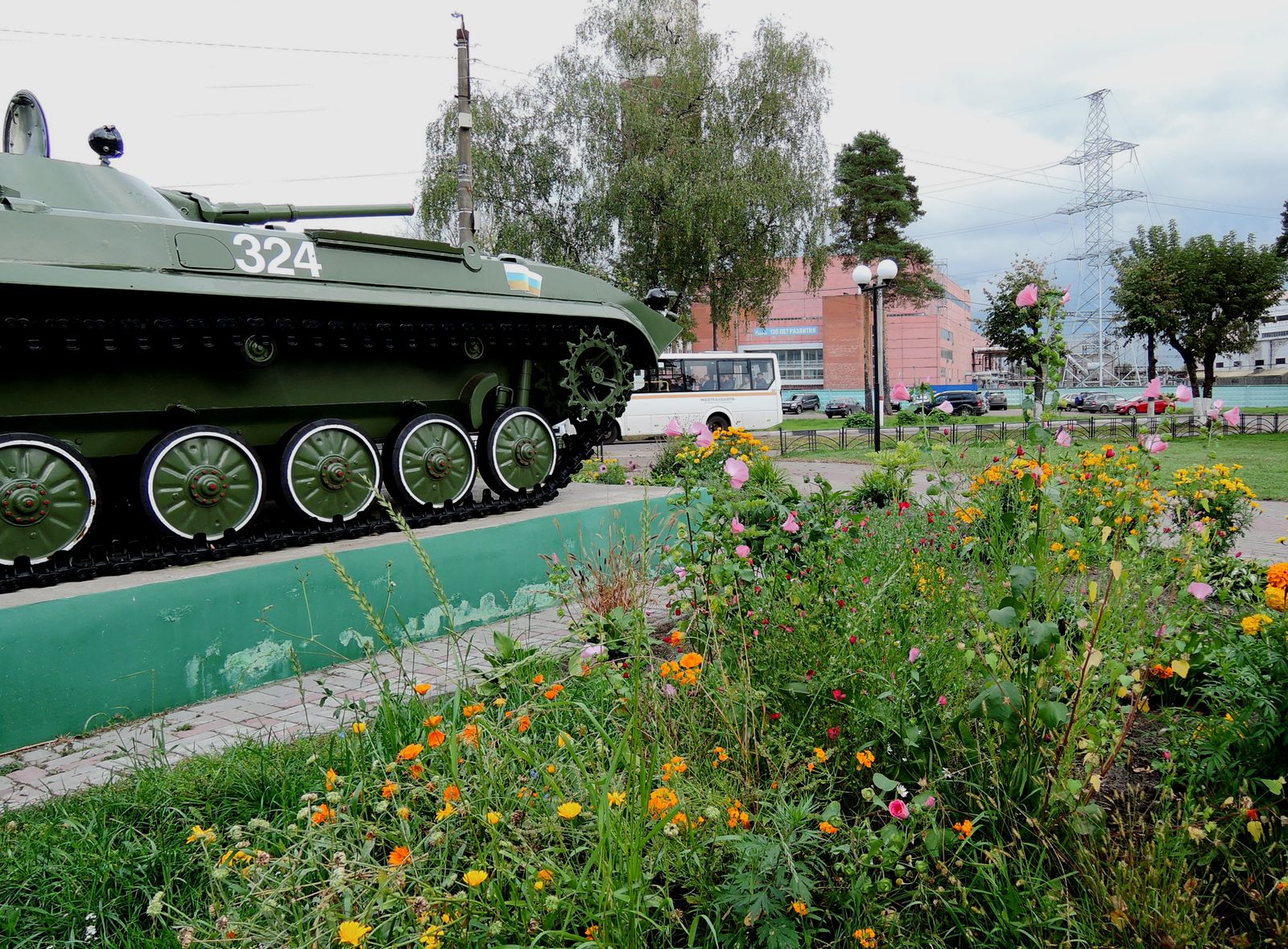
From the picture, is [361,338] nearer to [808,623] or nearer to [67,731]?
[67,731]

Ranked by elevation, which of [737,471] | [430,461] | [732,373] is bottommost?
[430,461]

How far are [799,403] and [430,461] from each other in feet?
144

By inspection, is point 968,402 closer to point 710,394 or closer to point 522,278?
point 710,394

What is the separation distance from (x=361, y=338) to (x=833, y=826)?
541cm

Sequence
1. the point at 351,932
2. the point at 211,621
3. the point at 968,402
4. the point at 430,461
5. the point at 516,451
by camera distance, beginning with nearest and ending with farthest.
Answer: the point at 351,932 < the point at 211,621 < the point at 430,461 < the point at 516,451 < the point at 968,402

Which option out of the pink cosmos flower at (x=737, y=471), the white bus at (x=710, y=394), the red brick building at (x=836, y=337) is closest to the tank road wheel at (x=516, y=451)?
the pink cosmos flower at (x=737, y=471)

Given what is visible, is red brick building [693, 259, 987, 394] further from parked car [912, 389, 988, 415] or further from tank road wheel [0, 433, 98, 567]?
tank road wheel [0, 433, 98, 567]

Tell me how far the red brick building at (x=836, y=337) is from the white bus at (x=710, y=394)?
26.9 meters

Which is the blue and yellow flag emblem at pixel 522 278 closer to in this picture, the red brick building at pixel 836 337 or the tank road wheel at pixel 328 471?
the tank road wheel at pixel 328 471

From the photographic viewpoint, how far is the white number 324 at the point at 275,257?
18.5ft

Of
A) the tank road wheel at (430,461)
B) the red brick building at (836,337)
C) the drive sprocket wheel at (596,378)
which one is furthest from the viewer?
the red brick building at (836,337)

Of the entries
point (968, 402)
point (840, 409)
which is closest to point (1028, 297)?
point (840, 409)

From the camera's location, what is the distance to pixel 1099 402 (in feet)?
154

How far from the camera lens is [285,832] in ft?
7.94
